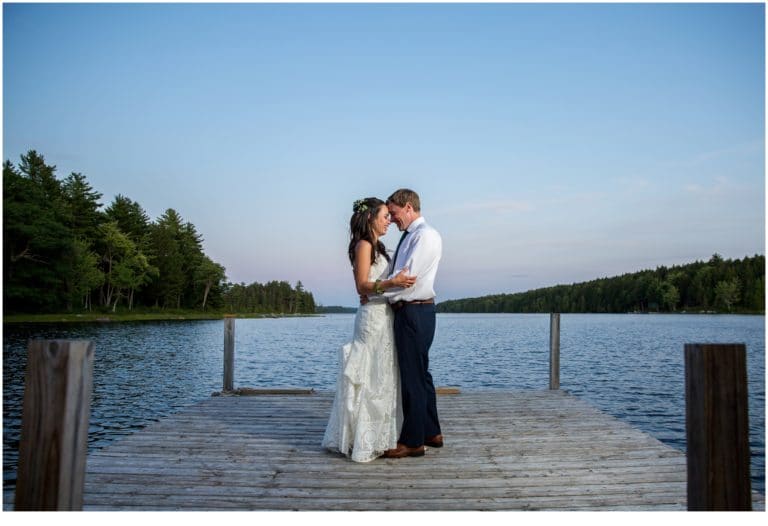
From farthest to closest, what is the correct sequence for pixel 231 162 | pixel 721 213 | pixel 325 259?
pixel 721 213 → pixel 231 162 → pixel 325 259

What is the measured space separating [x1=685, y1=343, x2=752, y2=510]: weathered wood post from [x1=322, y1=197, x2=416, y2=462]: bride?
263 centimetres

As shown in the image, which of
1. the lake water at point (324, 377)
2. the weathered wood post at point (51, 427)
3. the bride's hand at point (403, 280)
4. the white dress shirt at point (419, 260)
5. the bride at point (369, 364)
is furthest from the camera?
the lake water at point (324, 377)

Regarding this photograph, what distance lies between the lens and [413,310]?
186 inches

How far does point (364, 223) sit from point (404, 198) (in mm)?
386

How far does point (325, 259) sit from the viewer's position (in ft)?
72.2

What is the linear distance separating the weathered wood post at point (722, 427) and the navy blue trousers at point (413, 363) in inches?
98.0

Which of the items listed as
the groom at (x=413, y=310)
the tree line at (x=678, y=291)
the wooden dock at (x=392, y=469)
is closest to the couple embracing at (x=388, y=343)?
the groom at (x=413, y=310)

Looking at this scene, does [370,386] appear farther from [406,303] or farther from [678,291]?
[678,291]

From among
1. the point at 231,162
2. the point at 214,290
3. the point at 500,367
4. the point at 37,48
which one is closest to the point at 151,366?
the point at 500,367

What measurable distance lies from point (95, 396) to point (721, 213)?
1554 inches

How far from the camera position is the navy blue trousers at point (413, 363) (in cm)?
471

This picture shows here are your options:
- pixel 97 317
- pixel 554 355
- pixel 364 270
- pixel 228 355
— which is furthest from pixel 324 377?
pixel 97 317

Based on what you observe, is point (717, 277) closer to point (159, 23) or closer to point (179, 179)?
point (179, 179)

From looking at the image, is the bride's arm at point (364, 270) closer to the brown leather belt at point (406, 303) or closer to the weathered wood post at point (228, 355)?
the brown leather belt at point (406, 303)
